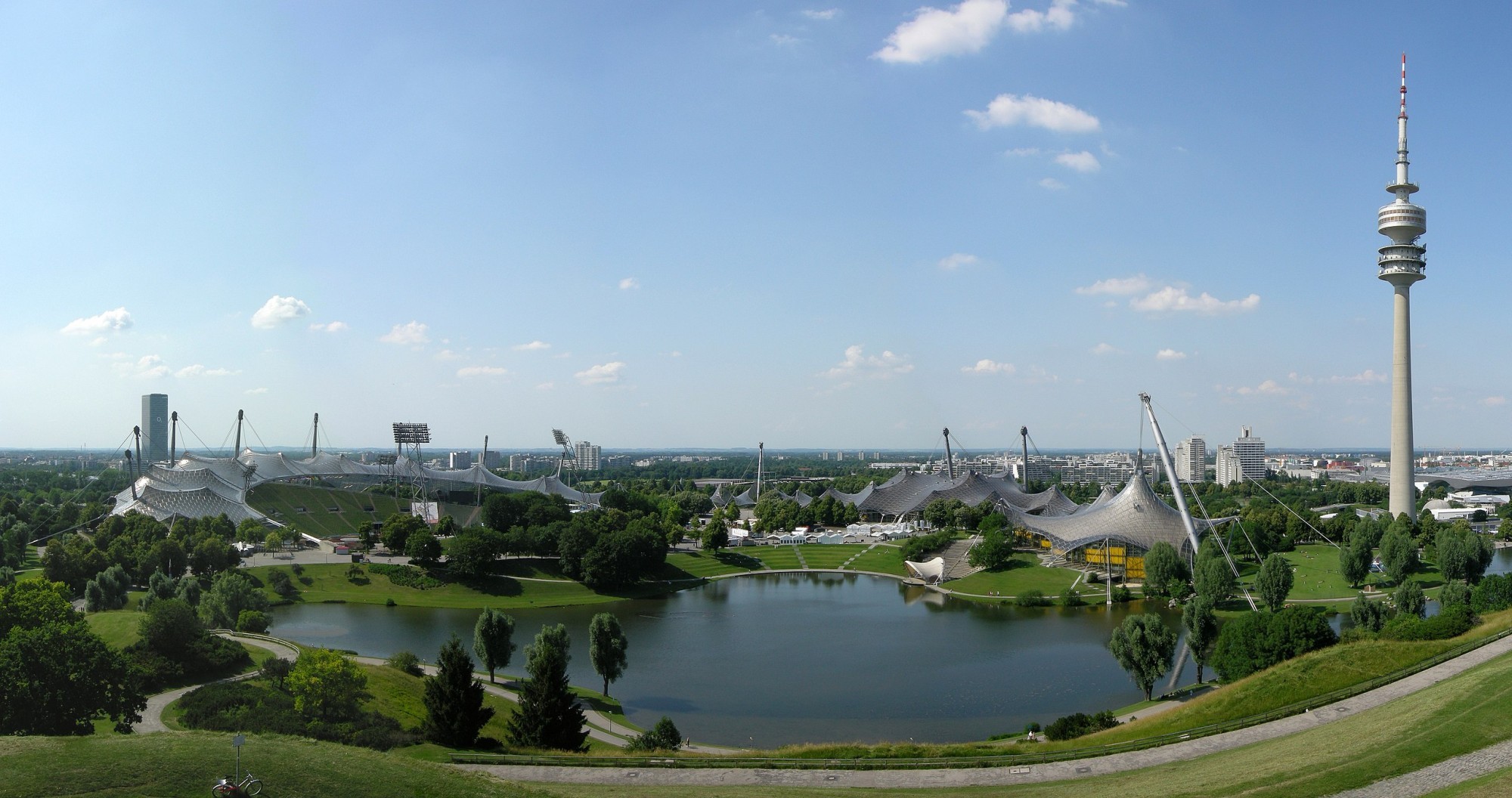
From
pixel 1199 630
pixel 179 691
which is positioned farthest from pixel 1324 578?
pixel 179 691

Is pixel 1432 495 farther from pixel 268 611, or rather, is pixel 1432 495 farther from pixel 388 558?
pixel 268 611

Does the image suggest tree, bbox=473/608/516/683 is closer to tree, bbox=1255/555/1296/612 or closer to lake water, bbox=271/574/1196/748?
lake water, bbox=271/574/1196/748

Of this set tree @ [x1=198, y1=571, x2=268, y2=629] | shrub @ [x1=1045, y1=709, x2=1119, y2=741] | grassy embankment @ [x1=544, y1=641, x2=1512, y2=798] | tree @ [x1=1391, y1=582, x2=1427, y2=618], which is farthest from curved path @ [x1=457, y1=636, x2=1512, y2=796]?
tree @ [x1=1391, y1=582, x2=1427, y2=618]

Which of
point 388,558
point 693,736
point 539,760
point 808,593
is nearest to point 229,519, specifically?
point 388,558

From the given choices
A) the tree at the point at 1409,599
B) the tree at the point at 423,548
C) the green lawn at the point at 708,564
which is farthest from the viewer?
the green lawn at the point at 708,564

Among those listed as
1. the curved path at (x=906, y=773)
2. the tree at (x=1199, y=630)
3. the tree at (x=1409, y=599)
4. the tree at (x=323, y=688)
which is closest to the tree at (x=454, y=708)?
the tree at (x=323, y=688)

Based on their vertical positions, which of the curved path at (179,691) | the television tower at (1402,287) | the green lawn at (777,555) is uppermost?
the television tower at (1402,287)

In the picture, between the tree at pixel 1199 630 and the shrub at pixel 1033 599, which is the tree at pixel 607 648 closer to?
the tree at pixel 1199 630
